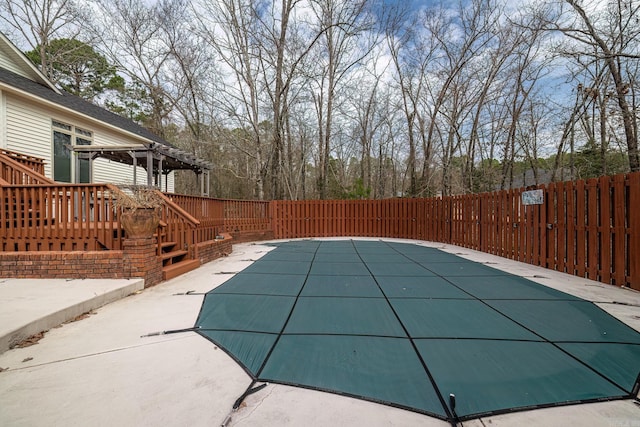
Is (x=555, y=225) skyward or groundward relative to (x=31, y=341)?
skyward

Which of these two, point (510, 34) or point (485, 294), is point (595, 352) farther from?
point (510, 34)

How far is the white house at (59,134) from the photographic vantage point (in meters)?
7.20

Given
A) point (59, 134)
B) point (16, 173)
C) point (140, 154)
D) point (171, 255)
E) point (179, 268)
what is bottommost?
point (179, 268)

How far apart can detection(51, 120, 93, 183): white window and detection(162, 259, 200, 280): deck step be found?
616 cm

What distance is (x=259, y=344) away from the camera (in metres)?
2.24

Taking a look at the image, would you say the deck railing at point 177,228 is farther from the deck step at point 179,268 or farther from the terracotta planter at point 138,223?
the terracotta planter at point 138,223

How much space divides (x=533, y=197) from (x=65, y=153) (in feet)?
42.6

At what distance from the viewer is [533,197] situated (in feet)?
17.9

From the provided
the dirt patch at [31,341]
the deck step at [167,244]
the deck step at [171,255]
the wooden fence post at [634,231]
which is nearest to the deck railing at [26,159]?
the deck step at [167,244]

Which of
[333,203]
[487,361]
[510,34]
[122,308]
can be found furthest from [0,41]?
[510,34]

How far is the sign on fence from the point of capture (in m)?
5.27

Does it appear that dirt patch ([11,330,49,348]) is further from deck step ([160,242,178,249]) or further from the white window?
the white window

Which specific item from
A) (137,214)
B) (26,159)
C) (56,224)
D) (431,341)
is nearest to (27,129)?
(26,159)

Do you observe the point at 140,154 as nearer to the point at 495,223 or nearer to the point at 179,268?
the point at 179,268
